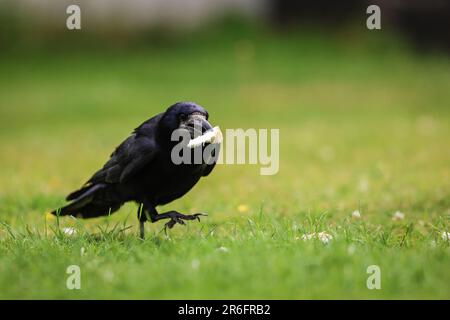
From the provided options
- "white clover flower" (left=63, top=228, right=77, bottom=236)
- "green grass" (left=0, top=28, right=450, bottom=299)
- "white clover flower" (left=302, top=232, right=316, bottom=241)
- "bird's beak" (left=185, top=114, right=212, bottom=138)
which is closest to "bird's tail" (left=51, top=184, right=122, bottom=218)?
"green grass" (left=0, top=28, right=450, bottom=299)

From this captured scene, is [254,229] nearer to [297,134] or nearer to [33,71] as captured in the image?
[297,134]

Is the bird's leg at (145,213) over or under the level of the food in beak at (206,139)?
under

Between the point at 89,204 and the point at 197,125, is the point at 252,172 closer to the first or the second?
the point at 89,204

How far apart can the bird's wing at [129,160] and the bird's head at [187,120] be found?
19 cm

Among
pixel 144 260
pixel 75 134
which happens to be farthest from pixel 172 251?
pixel 75 134

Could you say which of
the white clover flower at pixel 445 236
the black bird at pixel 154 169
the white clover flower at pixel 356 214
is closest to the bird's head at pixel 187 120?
the black bird at pixel 154 169

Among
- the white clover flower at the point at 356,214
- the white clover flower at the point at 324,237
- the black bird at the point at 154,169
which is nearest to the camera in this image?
the white clover flower at the point at 324,237

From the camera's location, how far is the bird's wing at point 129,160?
4922mm

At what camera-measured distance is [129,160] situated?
5.05 m

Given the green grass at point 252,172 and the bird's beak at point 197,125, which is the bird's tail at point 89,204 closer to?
the green grass at point 252,172

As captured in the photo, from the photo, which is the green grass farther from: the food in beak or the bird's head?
the bird's head

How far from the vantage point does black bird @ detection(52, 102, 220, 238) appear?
4.82 m

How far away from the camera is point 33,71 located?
17.5 metres

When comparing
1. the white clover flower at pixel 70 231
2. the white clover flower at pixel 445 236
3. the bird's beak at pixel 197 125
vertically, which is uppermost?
the bird's beak at pixel 197 125
